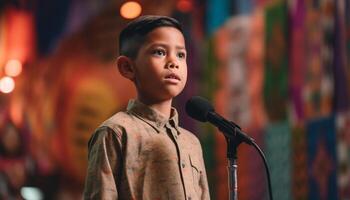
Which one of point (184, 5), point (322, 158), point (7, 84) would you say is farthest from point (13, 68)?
point (322, 158)

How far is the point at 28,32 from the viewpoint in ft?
31.0

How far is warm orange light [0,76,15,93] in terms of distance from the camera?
9617mm

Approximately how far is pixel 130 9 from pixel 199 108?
18.6ft

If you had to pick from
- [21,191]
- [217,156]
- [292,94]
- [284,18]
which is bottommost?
[21,191]

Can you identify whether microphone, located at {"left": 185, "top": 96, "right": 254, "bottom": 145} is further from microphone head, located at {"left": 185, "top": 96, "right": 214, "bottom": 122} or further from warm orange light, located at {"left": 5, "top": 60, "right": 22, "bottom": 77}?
warm orange light, located at {"left": 5, "top": 60, "right": 22, "bottom": 77}

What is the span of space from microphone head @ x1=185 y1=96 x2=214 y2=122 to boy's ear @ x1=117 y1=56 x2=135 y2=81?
155 millimetres

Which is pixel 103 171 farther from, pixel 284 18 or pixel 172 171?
pixel 284 18

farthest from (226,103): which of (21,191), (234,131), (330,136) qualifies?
(234,131)

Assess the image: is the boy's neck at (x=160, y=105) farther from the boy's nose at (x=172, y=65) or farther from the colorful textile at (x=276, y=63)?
the colorful textile at (x=276, y=63)

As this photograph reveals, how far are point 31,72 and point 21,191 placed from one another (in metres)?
1.11

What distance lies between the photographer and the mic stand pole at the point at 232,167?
7.41 feet

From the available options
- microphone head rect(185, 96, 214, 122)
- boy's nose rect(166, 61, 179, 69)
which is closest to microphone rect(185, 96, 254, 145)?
microphone head rect(185, 96, 214, 122)

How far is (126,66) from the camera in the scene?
2.41m

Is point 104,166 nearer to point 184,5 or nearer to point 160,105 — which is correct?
point 160,105
